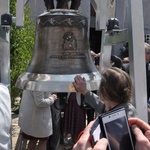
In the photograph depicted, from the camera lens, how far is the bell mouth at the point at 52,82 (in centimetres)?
212

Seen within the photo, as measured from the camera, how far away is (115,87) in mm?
1828

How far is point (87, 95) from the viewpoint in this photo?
2.43 m

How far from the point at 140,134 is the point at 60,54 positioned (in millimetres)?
1076

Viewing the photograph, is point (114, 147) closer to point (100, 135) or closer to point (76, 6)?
point (100, 135)

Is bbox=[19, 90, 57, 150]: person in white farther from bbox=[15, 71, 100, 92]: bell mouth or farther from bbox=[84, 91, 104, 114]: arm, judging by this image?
bbox=[15, 71, 100, 92]: bell mouth

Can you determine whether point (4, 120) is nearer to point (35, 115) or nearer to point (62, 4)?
point (62, 4)

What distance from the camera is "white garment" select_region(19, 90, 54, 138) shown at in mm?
4031

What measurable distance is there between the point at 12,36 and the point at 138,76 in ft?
14.1

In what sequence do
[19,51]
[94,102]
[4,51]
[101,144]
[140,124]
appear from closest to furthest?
[101,144] < [140,124] < [94,102] < [4,51] < [19,51]

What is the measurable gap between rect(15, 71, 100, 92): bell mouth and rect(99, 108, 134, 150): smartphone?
0.79m

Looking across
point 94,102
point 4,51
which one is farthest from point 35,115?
point 94,102

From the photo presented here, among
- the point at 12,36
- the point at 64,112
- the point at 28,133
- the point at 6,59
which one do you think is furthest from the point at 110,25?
the point at 12,36

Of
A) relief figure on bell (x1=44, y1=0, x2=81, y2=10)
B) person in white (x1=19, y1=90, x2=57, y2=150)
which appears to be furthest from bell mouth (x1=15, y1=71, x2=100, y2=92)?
person in white (x1=19, y1=90, x2=57, y2=150)

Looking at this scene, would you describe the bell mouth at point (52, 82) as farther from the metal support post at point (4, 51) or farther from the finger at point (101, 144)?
the finger at point (101, 144)
